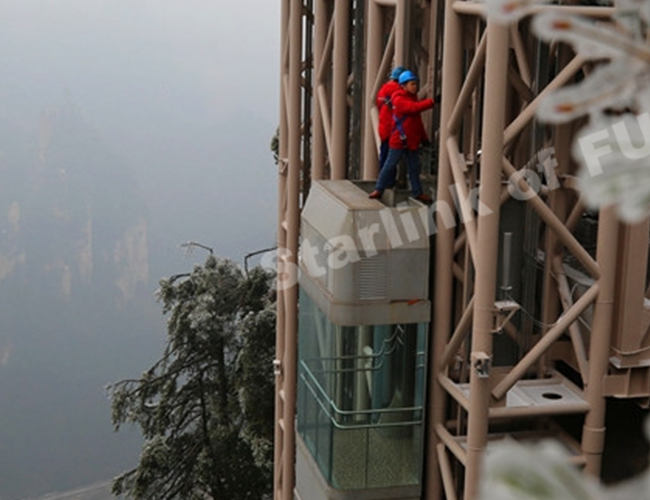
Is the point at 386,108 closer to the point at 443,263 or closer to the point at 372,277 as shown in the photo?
the point at 443,263

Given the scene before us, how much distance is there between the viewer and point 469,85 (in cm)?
1012

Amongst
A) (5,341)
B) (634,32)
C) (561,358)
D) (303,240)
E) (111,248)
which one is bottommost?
(5,341)

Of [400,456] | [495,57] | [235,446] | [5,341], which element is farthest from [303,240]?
[5,341]

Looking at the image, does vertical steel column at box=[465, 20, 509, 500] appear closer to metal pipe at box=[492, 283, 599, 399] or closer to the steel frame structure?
the steel frame structure

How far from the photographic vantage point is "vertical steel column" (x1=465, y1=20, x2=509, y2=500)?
8.98m

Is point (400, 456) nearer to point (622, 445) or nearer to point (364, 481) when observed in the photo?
point (364, 481)

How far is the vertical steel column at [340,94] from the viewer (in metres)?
14.9

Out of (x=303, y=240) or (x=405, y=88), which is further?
(x=303, y=240)

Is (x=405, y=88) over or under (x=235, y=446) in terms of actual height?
over

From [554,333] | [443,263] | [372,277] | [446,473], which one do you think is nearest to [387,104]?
[443,263]

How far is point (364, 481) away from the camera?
11.1 m

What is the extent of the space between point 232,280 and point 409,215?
75.4 ft

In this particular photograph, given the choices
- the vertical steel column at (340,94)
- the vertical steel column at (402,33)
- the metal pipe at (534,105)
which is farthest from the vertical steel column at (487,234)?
the vertical steel column at (340,94)

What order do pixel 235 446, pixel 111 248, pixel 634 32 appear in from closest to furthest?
pixel 634 32
pixel 235 446
pixel 111 248
